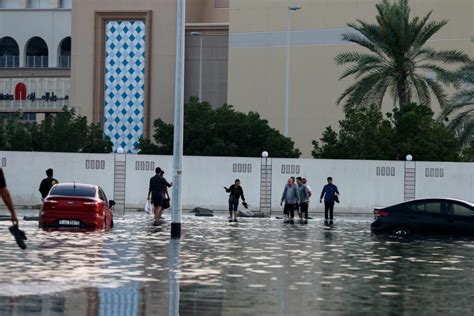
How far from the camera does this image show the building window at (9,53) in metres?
109

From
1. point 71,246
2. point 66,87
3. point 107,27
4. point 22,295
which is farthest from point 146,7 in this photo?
point 22,295

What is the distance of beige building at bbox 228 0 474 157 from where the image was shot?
83625mm

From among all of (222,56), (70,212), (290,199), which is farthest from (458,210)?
(222,56)

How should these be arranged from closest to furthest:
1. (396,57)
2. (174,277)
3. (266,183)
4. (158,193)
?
(174,277) → (158,193) → (266,183) → (396,57)

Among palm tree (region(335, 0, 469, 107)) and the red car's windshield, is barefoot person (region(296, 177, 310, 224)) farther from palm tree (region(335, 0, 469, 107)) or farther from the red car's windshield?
palm tree (region(335, 0, 469, 107))

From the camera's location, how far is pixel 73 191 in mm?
35281

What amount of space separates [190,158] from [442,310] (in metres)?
40.6

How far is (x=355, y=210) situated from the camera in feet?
189

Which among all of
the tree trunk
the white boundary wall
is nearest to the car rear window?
the white boundary wall

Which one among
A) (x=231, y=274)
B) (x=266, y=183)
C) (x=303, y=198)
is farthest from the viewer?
(x=266, y=183)

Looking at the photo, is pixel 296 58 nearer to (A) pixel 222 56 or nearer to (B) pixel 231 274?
(A) pixel 222 56

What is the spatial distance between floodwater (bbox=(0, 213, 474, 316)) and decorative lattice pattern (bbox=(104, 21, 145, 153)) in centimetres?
5346

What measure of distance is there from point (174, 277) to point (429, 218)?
1691cm

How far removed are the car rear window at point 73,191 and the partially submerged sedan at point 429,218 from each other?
8282 millimetres
